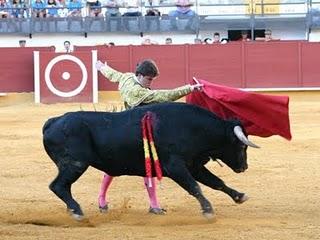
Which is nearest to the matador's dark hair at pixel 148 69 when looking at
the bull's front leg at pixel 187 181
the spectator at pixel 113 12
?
the bull's front leg at pixel 187 181

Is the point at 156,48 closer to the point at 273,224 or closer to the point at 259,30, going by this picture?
the point at 259,30

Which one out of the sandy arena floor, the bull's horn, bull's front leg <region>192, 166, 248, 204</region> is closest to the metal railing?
the sandy arena floor

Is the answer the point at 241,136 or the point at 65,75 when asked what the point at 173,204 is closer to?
the point at 241,136

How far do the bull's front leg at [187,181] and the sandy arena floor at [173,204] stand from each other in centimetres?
11

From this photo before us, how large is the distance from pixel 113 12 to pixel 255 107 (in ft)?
55.7

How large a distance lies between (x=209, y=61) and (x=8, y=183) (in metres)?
11.2

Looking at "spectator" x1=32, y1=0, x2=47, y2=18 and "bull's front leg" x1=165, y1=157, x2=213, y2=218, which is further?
"spectator" x1=32, y1=0, x2=47, y2=18

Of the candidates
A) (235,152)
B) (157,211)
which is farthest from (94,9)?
(235,152)

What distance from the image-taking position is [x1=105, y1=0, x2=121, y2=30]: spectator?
2175 centimetres

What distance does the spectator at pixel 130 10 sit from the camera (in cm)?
2172

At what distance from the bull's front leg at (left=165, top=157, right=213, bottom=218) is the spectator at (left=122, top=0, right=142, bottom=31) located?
55.2ft

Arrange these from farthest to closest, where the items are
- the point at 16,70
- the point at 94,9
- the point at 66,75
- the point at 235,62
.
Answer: the point at 94,9 → the point at 235,62 → the point at 16,70 → the point at 66,75

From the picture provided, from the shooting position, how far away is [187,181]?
5105mm

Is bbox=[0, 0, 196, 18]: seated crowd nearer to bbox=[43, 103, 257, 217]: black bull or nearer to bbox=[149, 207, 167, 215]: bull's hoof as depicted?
bbox=[149, 207, 167, 215]: bull's hoof
